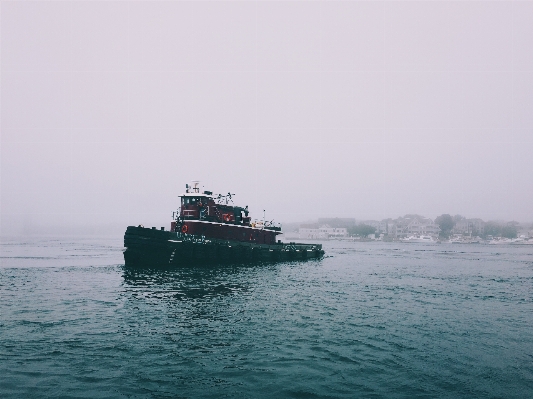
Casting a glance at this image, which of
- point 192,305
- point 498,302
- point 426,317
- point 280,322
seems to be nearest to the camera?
point 280,322

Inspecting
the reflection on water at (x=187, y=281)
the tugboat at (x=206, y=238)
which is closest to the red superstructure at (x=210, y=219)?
the tugboat at (x=206, y=238)

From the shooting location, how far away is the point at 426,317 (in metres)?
21.9

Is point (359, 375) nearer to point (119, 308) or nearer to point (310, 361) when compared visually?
point (310, 361)

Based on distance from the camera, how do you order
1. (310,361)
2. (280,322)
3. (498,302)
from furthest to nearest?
(498,302) → (280,322) → (310,361)

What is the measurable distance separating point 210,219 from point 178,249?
26.4 ft

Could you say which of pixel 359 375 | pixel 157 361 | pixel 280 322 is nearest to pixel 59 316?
pixel 157 361

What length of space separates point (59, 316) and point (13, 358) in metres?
7.24

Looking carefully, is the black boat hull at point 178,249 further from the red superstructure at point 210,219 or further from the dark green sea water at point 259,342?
the dark green sea water at point 259,342

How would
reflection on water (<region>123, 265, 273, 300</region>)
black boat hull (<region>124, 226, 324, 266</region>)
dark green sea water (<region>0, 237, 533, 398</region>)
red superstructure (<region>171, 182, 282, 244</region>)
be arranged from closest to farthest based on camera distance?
dark green sea water (<region>0, 237, 533, 398</region>)
reflection on water (<region>123, 265, 273, 300</region>)
black boat hull (<region>124, 226, 324, 266</region>)
red superstructure (<region>171, 182, 282, 244</region>)

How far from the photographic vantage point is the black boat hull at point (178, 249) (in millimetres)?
40625

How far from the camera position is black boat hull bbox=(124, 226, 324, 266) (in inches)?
1599

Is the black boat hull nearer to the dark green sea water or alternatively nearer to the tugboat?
the tugboat

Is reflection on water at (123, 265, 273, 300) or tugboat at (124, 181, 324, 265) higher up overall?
tugboat at (124, 181, 324, 265)

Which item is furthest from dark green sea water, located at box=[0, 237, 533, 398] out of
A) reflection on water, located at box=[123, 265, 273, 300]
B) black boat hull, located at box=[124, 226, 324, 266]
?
black boat hull, located at box=[124, 226, 324, 266]
